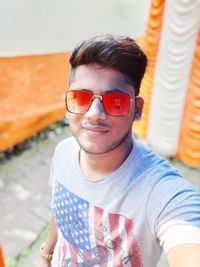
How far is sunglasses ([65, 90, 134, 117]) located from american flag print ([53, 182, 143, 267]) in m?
0.29

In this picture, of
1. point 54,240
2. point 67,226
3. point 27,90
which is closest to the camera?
point 67,226

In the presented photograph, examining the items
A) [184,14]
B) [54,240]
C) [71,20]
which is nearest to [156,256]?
[54,240]

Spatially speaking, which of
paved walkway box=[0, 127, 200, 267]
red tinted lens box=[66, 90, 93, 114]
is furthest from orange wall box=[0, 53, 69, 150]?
red tinted lens box=[66, 90, 93, 114]

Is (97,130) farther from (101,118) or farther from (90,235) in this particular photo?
(90,235)

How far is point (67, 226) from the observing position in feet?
4.15

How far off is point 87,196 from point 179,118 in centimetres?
297

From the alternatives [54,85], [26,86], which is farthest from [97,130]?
[54,85]

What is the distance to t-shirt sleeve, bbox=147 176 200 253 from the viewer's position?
959 mm

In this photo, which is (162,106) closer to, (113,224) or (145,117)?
(145,117)

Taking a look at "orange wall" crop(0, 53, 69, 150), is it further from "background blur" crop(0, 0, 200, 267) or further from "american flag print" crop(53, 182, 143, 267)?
"american flag print" crop(53, 182, 143, 267)

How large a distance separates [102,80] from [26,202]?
8.91 feet

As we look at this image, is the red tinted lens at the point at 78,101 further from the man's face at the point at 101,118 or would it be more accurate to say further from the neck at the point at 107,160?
the neck at the point at 107,160

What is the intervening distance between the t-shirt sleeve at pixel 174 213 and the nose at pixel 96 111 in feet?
0.81

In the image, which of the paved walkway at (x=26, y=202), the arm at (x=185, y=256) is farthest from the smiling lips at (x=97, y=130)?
the paved walkway at (x=26, y=202)
